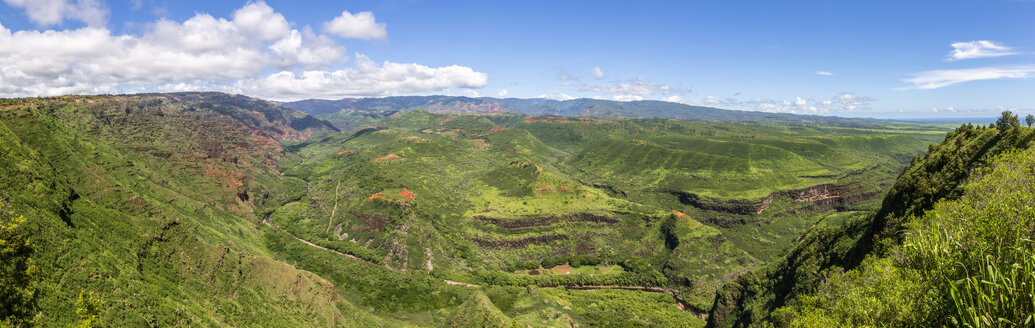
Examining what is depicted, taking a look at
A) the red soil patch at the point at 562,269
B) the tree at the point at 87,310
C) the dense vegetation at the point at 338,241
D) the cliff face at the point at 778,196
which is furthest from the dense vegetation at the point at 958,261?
the cliff face at the point at 778,196

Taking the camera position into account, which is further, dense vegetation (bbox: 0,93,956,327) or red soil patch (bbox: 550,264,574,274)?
red soil patch (bbox: 550,264,574,274)

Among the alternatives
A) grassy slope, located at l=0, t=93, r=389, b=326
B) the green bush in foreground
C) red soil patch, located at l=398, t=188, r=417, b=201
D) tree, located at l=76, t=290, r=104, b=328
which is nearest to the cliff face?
red soil patch, located at l=398, t=188, r=417, b=201

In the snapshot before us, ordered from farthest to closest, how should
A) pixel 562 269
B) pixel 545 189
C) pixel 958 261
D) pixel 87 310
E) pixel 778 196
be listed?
pixel 778 196 < pixel 545 189 < pixel 562 269 < pixel 87 310 < pixel 958 261

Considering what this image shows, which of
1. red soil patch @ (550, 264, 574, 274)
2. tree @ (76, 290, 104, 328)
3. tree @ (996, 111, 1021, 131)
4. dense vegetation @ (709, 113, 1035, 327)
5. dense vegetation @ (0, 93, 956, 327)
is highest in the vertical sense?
tree @ (996, 111, 1021, 131)

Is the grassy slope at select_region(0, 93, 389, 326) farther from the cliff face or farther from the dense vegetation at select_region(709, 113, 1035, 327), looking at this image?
the cliff face

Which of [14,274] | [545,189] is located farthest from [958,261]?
[545,189]

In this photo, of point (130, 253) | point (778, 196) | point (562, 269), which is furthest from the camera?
point (778, 196)

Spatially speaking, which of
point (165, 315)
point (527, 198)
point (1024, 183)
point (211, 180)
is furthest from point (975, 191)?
point (211, 180)

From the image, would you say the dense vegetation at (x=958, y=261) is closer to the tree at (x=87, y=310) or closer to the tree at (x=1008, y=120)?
the tree at (x=1008, y=120)

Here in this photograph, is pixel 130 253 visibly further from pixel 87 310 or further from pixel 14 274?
pixel 14 274

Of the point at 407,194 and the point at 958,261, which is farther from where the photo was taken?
the point at 407,194

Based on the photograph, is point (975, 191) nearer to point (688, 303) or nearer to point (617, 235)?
point (688, 303)
